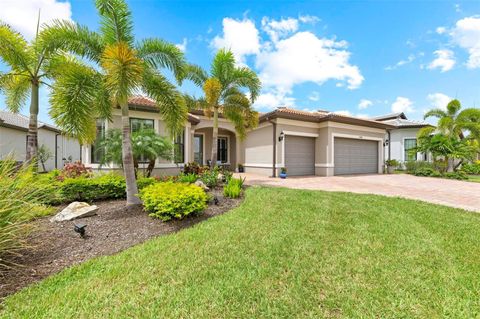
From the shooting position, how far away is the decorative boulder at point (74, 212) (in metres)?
5.23

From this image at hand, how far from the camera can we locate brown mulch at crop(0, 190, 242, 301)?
10.1 ft

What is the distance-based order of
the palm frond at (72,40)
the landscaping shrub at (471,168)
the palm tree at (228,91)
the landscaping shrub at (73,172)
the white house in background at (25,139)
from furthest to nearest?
the landscaping shrub at (471,168) < the white house in background at (25,139) < the palm tree at (228,91) < the landscaping shrub at (73,172) < the palm frond at (72,40)

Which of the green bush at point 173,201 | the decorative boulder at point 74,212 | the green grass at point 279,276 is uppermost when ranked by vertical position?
the green bush at point 173,201

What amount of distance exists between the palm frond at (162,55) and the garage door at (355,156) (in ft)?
39.1

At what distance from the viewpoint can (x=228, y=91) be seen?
1074cm

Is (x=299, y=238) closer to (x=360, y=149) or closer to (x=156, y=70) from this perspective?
(x=156, y=70)

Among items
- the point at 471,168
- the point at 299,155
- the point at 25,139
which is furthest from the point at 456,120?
the point at 25,139

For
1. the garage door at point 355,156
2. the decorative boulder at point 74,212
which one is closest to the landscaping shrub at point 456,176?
the garage door at point 355,156

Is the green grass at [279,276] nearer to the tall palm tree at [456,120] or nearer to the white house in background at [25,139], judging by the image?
the white house in background at [25,139]

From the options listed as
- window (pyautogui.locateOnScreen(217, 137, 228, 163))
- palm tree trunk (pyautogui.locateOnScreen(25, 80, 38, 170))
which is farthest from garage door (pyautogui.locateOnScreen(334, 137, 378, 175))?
palm tree trunk (pyautogui.locateOnScreen(25, 80, 38, 170))

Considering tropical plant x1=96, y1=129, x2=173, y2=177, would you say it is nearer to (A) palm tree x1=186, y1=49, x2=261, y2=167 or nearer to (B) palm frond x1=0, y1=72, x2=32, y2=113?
(A) palm tree x1=186, y1=49, x2=261, y2=167

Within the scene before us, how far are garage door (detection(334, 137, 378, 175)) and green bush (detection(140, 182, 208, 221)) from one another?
1255 centimetres

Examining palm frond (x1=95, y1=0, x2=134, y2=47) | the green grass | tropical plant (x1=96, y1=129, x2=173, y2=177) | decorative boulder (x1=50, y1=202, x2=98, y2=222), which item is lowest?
the green grass

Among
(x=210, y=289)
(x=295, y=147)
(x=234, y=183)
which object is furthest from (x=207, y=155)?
(x=210, y=289)
